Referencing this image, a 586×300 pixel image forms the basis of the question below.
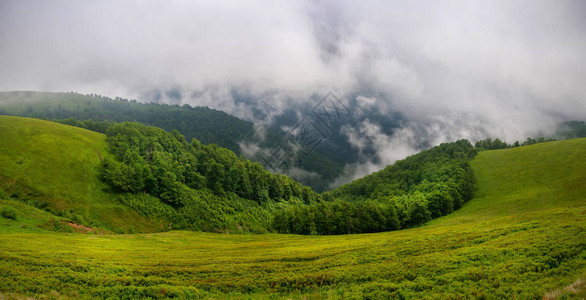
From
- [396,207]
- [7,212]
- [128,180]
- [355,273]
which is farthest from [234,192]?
[355,273]

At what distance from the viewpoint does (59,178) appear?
241 feet

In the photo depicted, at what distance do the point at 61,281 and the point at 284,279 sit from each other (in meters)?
15.9

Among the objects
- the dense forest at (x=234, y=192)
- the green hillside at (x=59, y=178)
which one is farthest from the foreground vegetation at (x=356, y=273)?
the dense forest at (x=234, y=192)

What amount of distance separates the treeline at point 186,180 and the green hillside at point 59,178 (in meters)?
5.72

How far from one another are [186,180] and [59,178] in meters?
46.2

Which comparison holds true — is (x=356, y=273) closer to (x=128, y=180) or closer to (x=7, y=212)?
(x=7, y=212)

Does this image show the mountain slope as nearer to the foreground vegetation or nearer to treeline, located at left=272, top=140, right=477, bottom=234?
treeline, located at left=272, top=140, right=477, bottom=234

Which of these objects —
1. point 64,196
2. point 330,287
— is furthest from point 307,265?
point 64,196

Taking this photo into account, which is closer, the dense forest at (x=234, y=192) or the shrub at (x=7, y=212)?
the shrub at (x=7, y=212)

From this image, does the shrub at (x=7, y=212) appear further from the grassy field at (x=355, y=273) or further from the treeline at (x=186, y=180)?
the treeline at (x=186, y=180)

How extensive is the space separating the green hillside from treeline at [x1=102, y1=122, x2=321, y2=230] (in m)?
5.72

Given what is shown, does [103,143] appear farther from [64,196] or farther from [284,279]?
[284,279]

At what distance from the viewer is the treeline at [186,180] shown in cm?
8719

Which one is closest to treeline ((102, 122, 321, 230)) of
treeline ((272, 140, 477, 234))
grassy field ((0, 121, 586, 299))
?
treeline ((272, 140, 477, 234))
